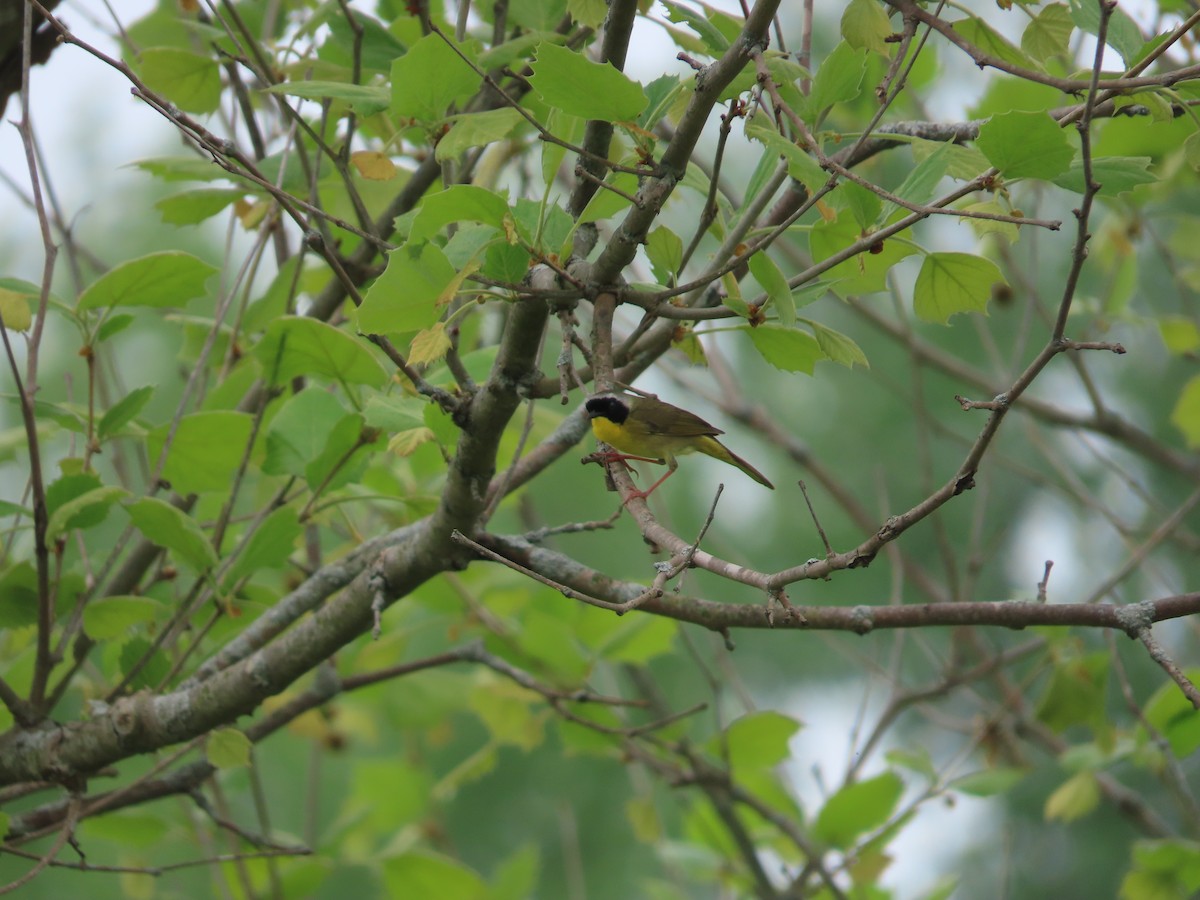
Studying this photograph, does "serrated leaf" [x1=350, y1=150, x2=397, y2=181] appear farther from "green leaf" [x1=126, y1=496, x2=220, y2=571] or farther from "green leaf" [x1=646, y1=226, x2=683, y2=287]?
"green leaf" [x1=126, y1=496, x2=220, y2=571]

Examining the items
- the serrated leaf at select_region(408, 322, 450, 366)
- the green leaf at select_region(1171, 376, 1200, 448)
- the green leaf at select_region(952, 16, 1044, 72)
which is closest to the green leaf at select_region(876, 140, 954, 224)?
the green leaf at select_region(952, 16, 1044, 72)

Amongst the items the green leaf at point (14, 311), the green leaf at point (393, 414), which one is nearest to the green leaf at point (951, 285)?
the green leaf at point (393, 414)

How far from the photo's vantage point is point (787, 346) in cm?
170

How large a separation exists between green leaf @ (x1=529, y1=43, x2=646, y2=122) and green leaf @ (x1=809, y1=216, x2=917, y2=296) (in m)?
0.44

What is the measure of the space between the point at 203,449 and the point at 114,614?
367 mm

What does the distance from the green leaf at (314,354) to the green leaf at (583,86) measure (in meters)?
0.77

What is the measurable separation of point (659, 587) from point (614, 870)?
8590mm

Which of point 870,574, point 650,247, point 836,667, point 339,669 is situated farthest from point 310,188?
point 836,667

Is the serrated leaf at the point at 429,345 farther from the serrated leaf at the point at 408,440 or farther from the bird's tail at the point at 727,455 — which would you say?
the bird's tail at the point at 727,455

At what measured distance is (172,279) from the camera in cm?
214

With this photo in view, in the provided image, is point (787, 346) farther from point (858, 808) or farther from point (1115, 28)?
point (858, 808)

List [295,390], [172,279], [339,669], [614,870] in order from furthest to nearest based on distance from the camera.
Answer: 1. [614,870]
2. [339,669]
3. [295,390]
4. [172,279]

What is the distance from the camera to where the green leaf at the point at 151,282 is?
2.08m

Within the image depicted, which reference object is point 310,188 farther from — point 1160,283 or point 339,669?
point 1160,283
